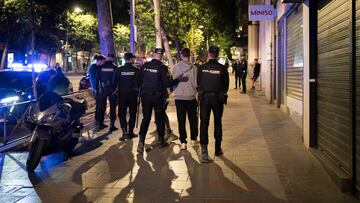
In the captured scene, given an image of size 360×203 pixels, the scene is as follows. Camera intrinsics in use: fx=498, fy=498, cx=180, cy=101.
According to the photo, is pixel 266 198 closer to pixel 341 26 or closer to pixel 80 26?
pixel 341 26

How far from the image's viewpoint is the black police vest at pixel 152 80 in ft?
29.2

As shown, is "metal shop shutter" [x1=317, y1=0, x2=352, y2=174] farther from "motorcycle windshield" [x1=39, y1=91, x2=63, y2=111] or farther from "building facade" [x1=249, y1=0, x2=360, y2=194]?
"motorcycle windshield" [x1=39, y1=91, x2=63, y2=111]

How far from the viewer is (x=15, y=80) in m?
14.1

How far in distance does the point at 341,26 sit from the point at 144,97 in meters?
3.72

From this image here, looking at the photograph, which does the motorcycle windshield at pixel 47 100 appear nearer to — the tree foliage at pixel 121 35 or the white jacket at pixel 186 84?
the white jacket at pixel 186 84

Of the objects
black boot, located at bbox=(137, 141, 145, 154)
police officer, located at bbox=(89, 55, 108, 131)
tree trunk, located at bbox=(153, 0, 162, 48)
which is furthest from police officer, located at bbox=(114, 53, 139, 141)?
tree trunk, located at bbox=(153, 0, 162, 48)

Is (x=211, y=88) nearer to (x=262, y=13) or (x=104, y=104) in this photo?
(x=104, y=104)

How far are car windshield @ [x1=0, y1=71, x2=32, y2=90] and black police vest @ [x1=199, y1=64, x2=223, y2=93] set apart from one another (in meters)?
7.33

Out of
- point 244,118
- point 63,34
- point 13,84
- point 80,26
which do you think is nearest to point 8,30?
point 80,26

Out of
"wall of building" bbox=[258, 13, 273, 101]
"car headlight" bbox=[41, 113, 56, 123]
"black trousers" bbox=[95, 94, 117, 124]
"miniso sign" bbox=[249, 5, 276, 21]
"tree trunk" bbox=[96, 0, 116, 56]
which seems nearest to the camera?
"car headlight" bbox=[41, 113, 56, 123]

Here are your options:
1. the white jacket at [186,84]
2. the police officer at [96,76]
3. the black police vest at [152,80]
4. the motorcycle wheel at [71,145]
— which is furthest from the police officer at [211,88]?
the police officer at [96,76]

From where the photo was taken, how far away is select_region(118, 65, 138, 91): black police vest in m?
10.2

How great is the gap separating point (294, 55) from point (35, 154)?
8.04 meters

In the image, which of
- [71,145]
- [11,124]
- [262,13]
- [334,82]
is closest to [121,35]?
[262,13]
